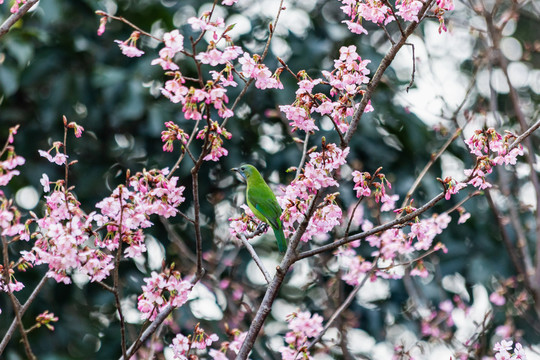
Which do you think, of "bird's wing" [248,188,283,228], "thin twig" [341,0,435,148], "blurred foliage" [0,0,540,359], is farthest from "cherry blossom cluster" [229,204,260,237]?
"blurred foliage" [0,0,540,359]

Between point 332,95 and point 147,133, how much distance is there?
2730mm

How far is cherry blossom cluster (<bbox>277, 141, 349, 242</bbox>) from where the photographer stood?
2.39 m

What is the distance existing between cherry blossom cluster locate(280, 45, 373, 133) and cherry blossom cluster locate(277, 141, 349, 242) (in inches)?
4.0

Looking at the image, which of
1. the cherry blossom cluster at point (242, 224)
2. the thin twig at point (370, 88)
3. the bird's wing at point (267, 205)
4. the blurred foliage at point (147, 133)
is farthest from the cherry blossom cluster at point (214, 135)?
the blurred foliage at point (147, 133)

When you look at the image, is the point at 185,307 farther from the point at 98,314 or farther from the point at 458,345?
the point at 458,345

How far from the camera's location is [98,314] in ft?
18.4

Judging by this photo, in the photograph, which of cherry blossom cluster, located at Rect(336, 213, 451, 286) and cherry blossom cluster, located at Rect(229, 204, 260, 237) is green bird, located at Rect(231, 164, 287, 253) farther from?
cherry blossom cluster, located at Rect(336, 213, 451, 286)

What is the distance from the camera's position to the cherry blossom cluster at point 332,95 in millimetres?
2387

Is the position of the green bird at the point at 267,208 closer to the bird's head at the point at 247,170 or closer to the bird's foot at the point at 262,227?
the bird's foot at the point at 262,227

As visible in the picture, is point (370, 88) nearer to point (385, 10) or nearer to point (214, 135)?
point (385, 10)

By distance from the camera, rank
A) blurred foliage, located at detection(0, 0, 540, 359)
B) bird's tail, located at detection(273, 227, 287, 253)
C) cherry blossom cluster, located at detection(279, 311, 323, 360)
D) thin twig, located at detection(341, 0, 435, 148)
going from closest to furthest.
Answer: thin twig, located at detection(341, 0, 435, 148), cherry blossom cluster, located at detection(279, 311, 323, 360), bird's tail, located at detection(273, 227, 287, 253), blurred foliage, located at detection(0, 0, 540, 359)

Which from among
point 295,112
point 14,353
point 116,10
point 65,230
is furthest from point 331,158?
point 116,10

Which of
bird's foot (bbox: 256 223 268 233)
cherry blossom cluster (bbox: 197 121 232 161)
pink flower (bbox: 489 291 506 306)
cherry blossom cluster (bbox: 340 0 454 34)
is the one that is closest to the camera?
cherry blossom cluster (bbox: 197 121 232 161)

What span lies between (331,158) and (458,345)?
3.14m
